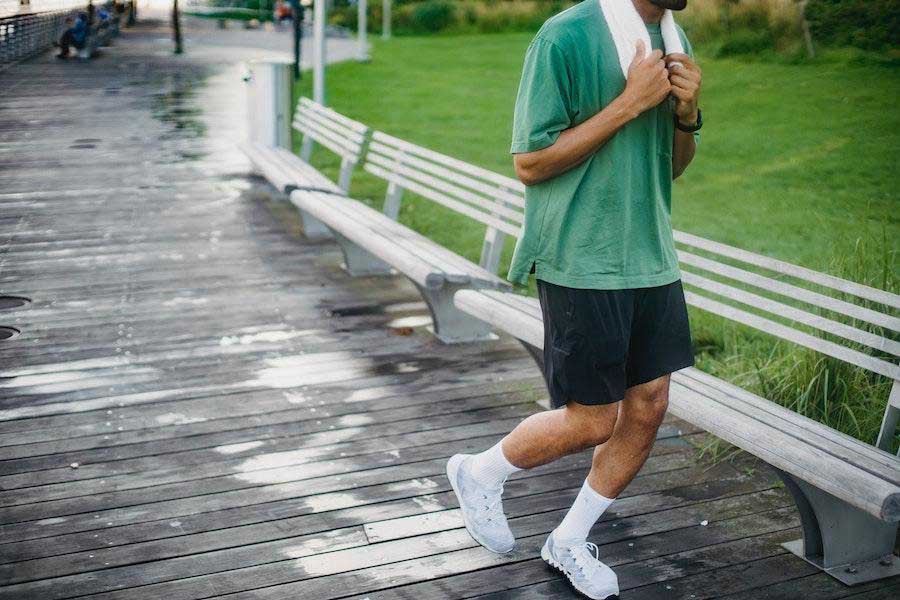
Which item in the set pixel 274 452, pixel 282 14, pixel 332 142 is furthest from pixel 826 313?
pixel 282 14

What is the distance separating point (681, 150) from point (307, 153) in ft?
24.8

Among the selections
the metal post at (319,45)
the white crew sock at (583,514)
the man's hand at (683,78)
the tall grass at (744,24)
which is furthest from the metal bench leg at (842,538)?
the tall grass at (744,24)

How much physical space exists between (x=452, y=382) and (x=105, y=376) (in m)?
1.78

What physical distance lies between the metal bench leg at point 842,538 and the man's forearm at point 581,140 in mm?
1304

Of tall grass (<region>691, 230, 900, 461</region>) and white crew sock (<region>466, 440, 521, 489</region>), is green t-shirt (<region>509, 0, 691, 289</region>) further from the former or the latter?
tall grass (<region>691, 230, 900, 461</region>)

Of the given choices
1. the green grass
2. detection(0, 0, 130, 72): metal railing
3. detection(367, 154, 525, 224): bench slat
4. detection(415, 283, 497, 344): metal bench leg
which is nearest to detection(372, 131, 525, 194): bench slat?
detection(367, 154, 525, 224): bench slat

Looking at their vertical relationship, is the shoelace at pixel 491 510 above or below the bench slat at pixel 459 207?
below

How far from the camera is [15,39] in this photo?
26562 millimetres

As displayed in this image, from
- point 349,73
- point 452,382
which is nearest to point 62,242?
point 452,382

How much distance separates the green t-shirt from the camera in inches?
116

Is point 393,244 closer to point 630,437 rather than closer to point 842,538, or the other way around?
point 630,437

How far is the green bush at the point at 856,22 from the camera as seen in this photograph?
13953 millimetres

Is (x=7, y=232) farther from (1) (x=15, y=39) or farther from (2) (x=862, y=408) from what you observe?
(1) (x=15, y=39)

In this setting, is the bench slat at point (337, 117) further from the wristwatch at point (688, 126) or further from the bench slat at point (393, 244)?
the wristwatch at point (688, 126)
